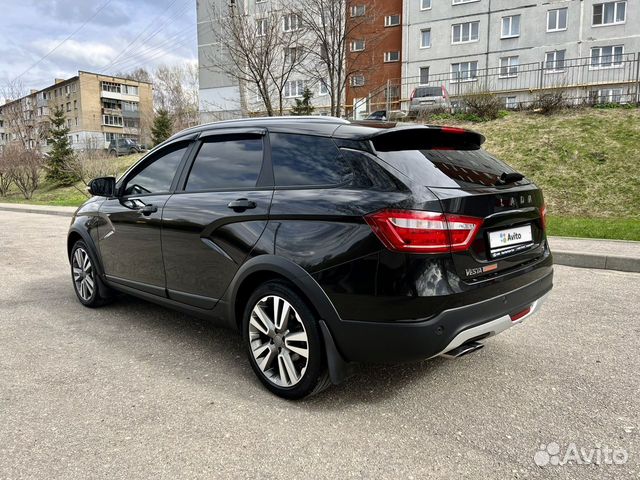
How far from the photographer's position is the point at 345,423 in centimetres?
275

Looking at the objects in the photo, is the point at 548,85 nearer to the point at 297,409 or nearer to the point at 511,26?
the point at 511,26

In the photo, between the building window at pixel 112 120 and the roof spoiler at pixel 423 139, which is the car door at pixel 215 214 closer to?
the roof spoiler at pixel 423 139

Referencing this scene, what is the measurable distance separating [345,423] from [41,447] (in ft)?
5.24

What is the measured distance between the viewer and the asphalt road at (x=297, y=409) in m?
2.37

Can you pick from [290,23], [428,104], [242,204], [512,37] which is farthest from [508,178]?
[512,37]

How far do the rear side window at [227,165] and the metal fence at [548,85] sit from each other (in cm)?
1832

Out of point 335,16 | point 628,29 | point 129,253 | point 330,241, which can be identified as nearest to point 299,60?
point 335,16

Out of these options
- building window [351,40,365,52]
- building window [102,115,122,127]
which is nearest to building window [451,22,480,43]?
building window [351,40,365,52]

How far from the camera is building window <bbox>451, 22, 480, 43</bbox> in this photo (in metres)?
37.2

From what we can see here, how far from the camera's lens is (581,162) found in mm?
14195

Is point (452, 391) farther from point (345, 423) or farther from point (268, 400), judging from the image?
point (268, 400)

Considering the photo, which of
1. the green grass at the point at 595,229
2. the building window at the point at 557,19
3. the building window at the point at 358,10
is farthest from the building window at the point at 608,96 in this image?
the building window at the point at 557,19

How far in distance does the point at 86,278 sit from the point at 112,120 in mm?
88424

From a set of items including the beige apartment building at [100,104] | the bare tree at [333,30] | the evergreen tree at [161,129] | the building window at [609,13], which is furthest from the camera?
the beige apartment building at [100,104]
